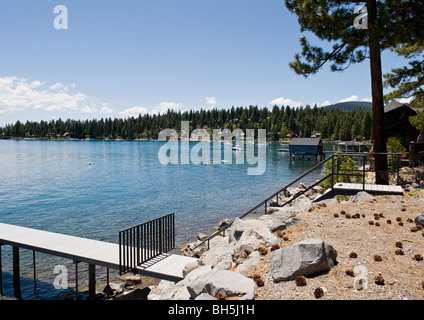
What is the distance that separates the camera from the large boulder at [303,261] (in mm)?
5969

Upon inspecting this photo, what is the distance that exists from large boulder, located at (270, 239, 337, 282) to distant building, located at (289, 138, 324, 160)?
83.2 meters

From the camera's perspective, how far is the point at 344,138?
14125cm

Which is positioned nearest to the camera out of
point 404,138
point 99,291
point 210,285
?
point 210,285

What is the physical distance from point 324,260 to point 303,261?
43cm

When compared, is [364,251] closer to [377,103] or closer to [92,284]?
[92,284]

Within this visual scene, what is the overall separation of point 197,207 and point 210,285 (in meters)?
24.4

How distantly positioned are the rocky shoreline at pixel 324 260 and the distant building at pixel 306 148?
78.7m

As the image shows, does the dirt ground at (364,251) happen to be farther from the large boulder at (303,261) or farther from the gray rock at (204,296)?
the gray rock at (204,296)

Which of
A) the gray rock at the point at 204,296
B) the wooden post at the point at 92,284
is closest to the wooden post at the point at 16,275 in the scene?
the wooden post at the point at 92,284

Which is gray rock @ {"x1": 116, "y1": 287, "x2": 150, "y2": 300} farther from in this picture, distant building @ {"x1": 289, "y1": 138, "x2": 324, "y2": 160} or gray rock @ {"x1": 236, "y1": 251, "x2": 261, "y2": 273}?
distant building @ {"x1": 289, "y1": 138, "x2": 324, "y2": 160}

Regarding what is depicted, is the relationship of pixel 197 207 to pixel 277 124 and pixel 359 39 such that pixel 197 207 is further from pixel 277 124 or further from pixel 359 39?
pixel 277 124

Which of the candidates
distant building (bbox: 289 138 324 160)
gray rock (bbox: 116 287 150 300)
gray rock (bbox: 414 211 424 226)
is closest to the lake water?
gray rock (bbox: 116 287 150 300)
